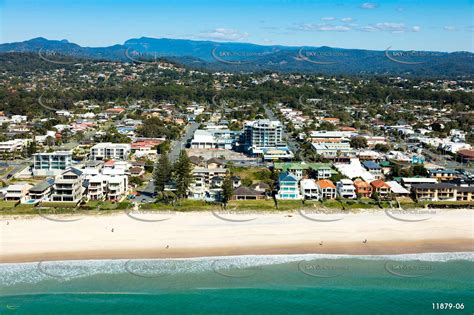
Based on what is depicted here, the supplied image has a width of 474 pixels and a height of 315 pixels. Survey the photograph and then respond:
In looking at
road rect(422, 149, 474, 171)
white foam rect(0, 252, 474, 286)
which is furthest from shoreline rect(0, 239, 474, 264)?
road rect(422, 149, 474, 171)

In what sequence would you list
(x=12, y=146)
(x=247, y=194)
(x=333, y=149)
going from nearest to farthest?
(x=247, y=194) → (x=333, y=149) → (x=12, y=146)

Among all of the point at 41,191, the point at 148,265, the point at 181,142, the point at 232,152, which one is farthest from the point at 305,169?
the point at 181,142

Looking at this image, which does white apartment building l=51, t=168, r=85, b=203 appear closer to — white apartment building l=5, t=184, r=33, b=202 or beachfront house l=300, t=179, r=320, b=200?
white apartment building l=5, t=184, r=33, b=202

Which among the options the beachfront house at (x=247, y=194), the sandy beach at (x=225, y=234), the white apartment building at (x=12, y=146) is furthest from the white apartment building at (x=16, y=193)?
the white apartment building at (x=12, y=146)

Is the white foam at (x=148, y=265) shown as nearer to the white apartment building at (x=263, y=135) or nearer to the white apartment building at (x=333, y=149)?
the white apartment building at (x=333, y=149)

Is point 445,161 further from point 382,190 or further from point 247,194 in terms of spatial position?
point 247,194
